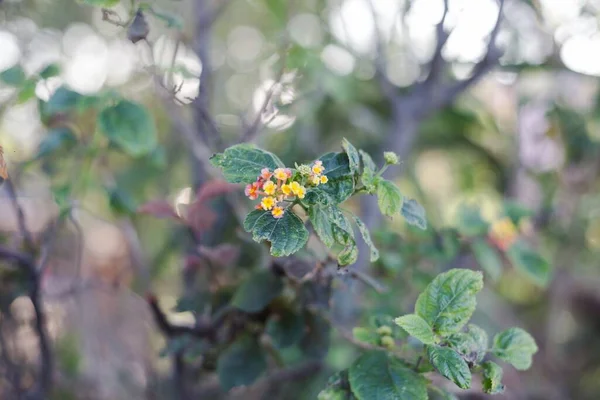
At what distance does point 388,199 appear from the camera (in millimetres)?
571

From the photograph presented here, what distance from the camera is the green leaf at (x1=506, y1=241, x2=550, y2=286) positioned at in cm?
94

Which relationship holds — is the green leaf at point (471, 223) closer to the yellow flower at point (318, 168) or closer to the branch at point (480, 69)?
the branch at point (480, 69)

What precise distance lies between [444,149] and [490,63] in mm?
710

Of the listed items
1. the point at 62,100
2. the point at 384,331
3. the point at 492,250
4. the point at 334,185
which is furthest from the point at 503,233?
the point at 62,100

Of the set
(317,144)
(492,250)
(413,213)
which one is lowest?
(317,144)

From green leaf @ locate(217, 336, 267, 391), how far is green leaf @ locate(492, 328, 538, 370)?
0.33 metres

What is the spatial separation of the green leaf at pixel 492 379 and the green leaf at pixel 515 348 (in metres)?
0.04

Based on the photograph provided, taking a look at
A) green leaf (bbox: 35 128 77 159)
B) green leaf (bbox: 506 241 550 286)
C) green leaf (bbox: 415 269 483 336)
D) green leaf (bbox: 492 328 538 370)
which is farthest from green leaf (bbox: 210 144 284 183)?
green leaf (bbox: 506 241 550 286)

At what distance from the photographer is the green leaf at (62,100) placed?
841 mm

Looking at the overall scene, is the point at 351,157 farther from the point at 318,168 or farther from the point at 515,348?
the point at 515,348

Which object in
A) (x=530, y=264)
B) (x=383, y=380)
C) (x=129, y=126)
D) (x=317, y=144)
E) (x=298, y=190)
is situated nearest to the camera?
(x=298, y=190)

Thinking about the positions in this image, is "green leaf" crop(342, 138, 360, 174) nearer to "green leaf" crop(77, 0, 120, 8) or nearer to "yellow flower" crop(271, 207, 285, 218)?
"yellow flower" crop(271, 207, 285, 218)

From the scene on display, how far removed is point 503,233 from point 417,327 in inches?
19.3

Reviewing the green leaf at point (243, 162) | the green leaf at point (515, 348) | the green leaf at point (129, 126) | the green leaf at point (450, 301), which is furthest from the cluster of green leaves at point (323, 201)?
the green leaf at point (129, 126)
